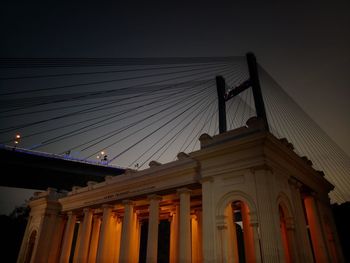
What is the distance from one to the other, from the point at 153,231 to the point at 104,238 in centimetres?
677

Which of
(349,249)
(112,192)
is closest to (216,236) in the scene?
(112,192)

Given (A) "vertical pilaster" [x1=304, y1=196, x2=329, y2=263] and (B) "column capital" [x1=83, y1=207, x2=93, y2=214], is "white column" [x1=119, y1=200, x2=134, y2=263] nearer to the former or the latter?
(B) "column capital" [x1=83, y1=207, x2=93, y2=214]

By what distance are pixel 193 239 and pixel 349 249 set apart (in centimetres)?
2620

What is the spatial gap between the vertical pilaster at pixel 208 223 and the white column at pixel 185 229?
6.30 feet

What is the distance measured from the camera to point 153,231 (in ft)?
63.9

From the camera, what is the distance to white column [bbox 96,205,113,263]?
22750 millimetres

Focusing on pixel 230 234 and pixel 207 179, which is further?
pixel 207 179

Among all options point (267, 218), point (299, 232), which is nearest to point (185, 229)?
point (267, 218)

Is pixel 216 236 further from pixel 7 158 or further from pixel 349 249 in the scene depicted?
pixel 7 158

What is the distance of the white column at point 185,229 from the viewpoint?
1661 centimetres

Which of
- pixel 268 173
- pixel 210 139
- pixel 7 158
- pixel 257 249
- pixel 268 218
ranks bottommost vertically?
pixel 257 249

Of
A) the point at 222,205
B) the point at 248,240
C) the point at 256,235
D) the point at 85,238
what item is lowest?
the point at 256,235

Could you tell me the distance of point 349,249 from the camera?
34719 mm

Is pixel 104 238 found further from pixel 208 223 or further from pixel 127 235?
pixel 208 223
